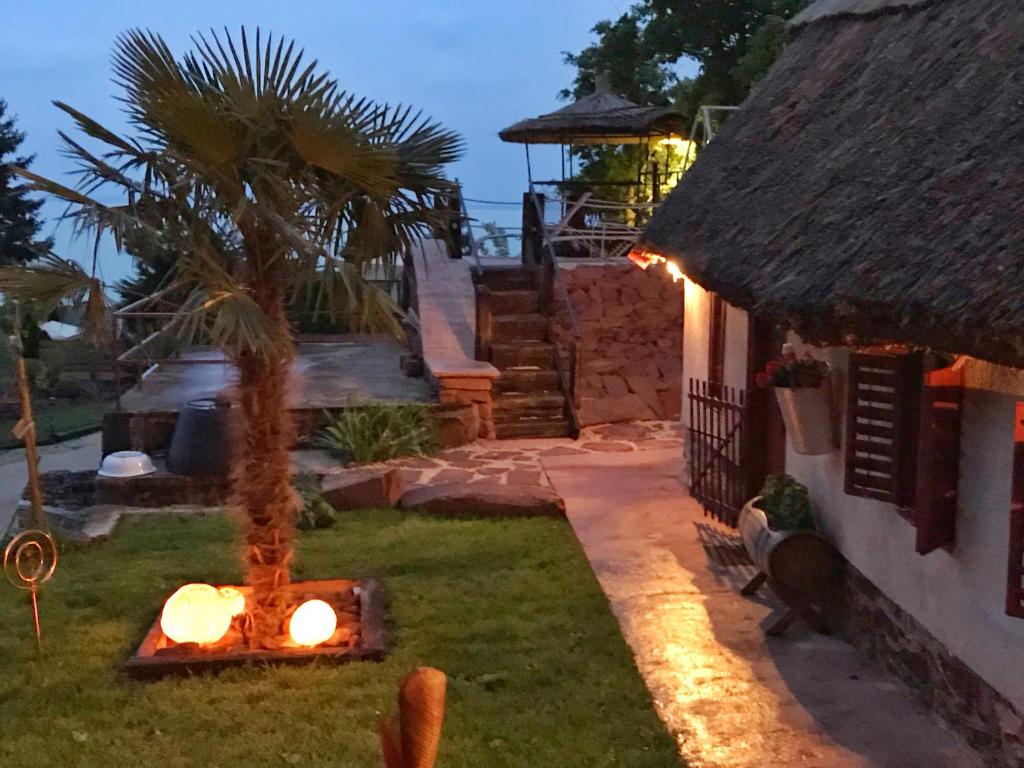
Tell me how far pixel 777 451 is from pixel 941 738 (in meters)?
2.82

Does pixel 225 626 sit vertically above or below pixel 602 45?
below

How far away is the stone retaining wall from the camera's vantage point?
1059cm

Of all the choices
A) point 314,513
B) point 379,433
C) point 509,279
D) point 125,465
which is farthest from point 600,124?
point 125,465

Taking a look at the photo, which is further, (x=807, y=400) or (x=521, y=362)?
(x=521, y=362)

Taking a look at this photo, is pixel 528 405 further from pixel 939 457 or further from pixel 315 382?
pixel 939 457

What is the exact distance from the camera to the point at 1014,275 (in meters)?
2.88

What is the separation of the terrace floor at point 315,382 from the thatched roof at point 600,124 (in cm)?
309

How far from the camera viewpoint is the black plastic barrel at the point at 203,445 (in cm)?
793

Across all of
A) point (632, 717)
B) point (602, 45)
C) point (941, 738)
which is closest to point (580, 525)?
point (632, 717)

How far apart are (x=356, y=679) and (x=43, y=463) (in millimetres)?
7254

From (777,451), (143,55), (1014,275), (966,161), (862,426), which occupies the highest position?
(143,55)

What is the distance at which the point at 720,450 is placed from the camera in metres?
7.12

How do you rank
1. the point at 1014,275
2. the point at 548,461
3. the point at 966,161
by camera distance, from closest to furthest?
the point at 1014,275 → the point at 966,161 → the point at 548,461

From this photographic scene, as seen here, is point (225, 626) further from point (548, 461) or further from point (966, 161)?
point (548, 461)
